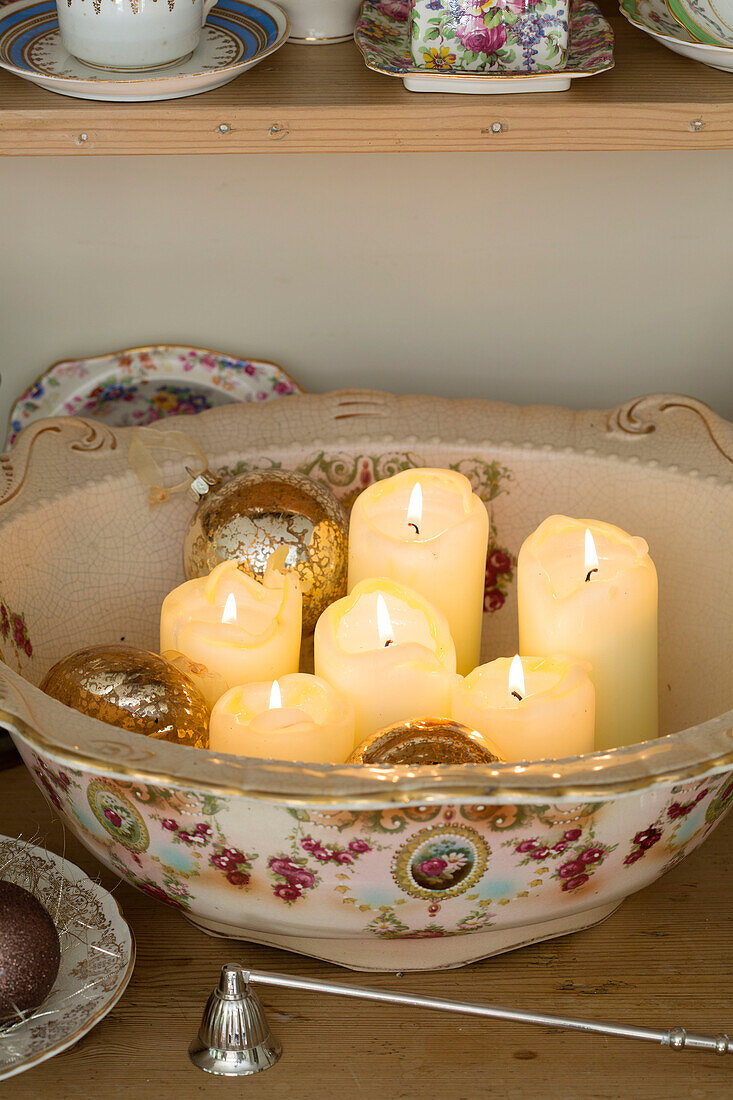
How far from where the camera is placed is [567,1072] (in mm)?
547

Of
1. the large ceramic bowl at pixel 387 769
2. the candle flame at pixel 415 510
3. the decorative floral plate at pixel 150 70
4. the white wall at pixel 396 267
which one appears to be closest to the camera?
the large ceramic bowl at pixel 387 769

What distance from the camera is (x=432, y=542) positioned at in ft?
2.22

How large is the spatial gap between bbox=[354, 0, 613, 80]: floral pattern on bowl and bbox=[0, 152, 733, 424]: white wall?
0.12 meters

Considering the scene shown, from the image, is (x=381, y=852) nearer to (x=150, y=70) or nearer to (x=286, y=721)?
(x=286, y=721)

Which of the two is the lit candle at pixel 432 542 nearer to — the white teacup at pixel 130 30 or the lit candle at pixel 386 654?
the lit candle at pixel 386 654

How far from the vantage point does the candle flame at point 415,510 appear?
2.30 feet

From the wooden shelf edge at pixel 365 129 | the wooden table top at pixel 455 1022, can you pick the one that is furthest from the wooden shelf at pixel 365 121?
the wooden table top at pixel 455 1022

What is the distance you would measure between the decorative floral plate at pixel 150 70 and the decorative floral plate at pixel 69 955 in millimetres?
396

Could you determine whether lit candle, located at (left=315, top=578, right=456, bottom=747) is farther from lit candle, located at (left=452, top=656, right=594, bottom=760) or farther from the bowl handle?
the bowl handle

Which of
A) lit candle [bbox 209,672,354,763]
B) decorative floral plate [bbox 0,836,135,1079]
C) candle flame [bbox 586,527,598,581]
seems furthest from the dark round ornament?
candle flame [bbox 586,527,598,581]

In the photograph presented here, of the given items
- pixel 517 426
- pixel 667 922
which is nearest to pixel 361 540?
pixel 517 426

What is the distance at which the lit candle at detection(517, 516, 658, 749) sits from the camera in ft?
2.09

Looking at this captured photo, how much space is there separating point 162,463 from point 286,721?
0.84 feet

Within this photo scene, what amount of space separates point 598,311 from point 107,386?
0.37 m
